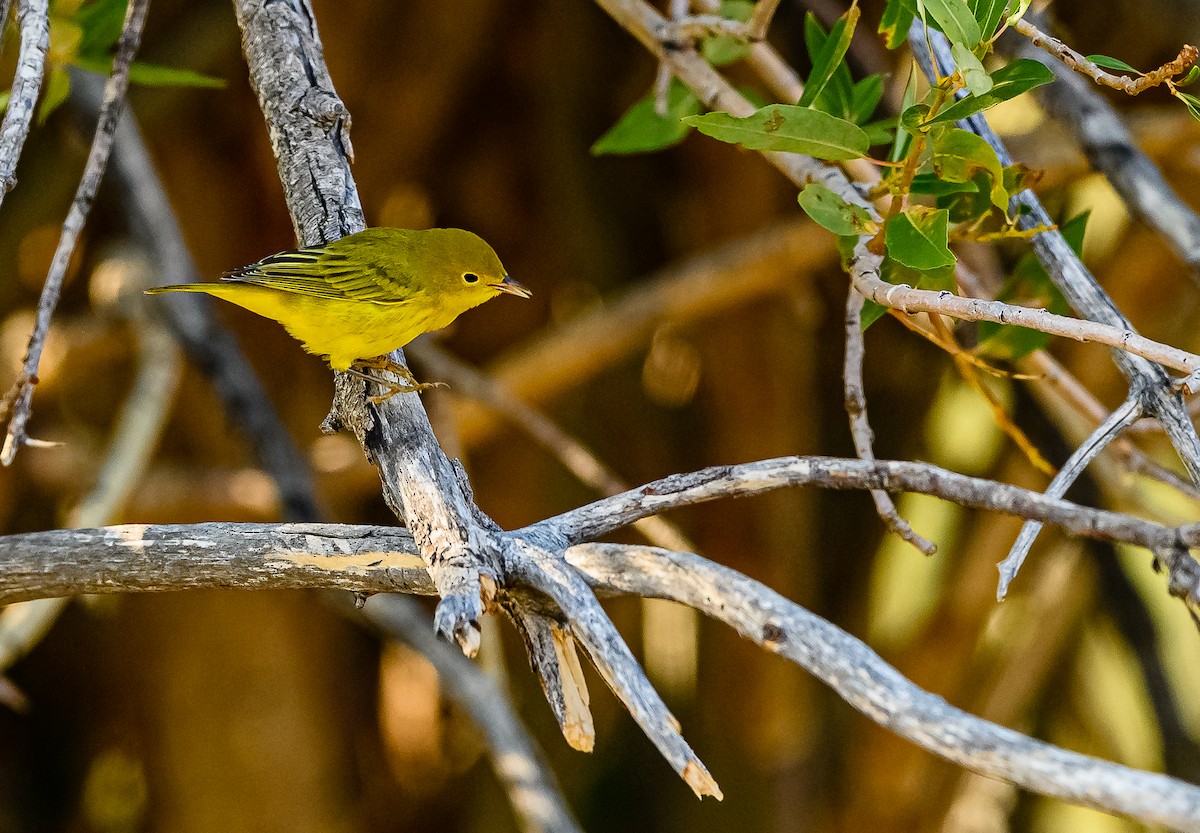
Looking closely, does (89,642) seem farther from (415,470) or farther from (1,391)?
(415,470)

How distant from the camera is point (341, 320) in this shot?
2.13 m

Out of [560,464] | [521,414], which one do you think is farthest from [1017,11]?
[560,464]

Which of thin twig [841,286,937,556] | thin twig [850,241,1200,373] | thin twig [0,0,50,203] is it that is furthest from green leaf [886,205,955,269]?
thin twig [0,0,50,203]

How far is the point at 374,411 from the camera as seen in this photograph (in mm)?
1446

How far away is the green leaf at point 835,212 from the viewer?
4.41 feet

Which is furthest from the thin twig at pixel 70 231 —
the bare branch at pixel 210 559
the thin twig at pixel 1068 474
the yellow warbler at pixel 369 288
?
the thin twig at pixel 1068 474

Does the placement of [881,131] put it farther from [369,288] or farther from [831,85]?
[369,288]

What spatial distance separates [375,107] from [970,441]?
99.7 inches

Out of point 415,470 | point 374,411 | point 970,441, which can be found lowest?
point 970,441

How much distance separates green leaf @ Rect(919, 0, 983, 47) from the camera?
46.6 inches

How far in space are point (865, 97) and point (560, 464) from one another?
2.45 meters

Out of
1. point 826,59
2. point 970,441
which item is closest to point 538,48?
point 970,441

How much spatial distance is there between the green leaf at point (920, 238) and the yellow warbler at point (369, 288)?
3.03ft

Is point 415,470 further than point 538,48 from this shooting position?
No
